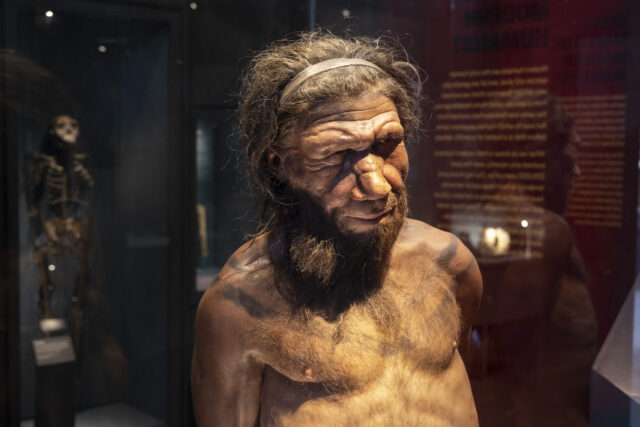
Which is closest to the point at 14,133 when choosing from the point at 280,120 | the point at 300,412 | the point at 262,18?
the point at 262,18

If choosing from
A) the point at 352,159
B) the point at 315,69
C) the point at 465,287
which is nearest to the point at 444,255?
the point at 465,287

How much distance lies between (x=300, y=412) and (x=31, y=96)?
1520 millimetres

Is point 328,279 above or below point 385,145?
below

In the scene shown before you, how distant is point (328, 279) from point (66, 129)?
4.54ft

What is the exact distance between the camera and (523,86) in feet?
8.34

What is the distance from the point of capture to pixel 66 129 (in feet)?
8.59

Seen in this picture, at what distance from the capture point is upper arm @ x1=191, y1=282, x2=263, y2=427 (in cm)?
179

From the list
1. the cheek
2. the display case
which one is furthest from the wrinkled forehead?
the display case

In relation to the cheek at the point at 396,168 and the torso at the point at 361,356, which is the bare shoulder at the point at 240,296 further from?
the cheek at the point at 396,168

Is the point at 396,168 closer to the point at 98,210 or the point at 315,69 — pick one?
the point at 315,69

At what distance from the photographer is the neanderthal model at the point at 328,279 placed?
165 centimetres

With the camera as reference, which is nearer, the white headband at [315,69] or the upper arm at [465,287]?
the white headband at [315,69]

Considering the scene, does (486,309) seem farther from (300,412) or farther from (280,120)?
(280,120)

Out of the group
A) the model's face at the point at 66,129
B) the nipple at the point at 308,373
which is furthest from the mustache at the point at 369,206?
the model's face at the point at 66,129
